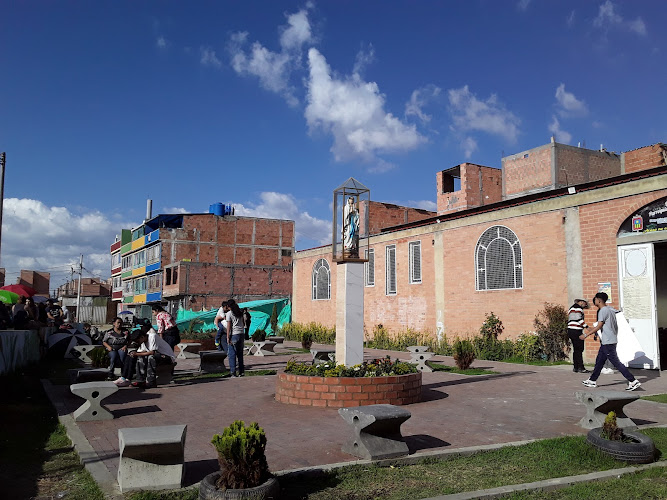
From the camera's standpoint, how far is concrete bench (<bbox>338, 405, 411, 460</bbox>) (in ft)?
18.1

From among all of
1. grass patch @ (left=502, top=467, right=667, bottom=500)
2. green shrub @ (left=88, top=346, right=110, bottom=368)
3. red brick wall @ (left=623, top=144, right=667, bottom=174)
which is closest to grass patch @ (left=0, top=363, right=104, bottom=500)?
green shrub @ (left=88, top=346, right=110, bottom=368)

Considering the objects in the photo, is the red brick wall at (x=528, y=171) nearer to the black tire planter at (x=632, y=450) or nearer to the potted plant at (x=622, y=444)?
the potted plant at (x=622, y=444)

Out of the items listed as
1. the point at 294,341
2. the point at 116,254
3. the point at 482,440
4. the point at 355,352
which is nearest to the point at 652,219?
the point at 355,352

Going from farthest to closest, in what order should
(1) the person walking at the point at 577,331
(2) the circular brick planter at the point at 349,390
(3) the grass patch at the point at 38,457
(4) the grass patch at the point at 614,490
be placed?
(1) the person walking at the point at 577,331
(2) the circular brick planter at the point at 349,390
(3) the grass patch at the point at 38,457
(4) the grass patch at the point at 614,490

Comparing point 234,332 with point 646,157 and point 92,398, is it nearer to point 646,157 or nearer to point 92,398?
point 92,398

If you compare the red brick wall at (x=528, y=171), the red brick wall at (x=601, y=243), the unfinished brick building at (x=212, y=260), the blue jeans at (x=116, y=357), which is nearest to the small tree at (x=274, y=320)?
the red brick wall at (x=528, y=171)

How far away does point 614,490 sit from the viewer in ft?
15.0

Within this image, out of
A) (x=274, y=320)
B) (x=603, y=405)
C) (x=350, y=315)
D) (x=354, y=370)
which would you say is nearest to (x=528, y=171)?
(x=274, y=320)

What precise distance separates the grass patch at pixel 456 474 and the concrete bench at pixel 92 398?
12.8 feet

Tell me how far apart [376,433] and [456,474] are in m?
0.94

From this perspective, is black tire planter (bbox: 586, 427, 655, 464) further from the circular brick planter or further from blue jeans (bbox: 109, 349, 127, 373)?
blue jeans (bbox: 109, 349, 127, 373)

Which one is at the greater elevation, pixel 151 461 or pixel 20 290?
pixel 20 290

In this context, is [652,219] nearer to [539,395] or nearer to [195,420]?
[539,395]

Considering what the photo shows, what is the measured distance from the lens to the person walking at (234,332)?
38.4 ft
